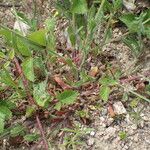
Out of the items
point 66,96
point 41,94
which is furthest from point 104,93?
point 41,94

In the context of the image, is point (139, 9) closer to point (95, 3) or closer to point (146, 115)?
point (95, 3)

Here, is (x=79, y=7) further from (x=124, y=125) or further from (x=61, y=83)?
(x=124, y=125)

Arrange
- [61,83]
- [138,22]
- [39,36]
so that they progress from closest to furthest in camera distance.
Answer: [39,36] < [138,22] < [61,83]

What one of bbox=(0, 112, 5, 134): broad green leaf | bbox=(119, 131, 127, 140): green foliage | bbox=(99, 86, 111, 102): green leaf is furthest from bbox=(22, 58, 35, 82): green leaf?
bbox=(119, 131, 127, 140): green foliage

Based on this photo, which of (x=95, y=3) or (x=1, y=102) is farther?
(x=95, y=3)

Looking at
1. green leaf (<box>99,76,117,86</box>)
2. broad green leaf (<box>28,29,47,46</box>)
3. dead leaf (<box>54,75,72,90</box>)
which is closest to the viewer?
broad green leaf (<box>28,29,47,46</box>)

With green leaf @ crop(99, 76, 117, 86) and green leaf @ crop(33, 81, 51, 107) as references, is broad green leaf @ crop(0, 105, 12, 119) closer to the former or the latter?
green leaf @ crop(33, 81, 51, 107)

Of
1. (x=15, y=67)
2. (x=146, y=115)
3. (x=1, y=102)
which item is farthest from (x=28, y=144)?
(x=146, y=115)
